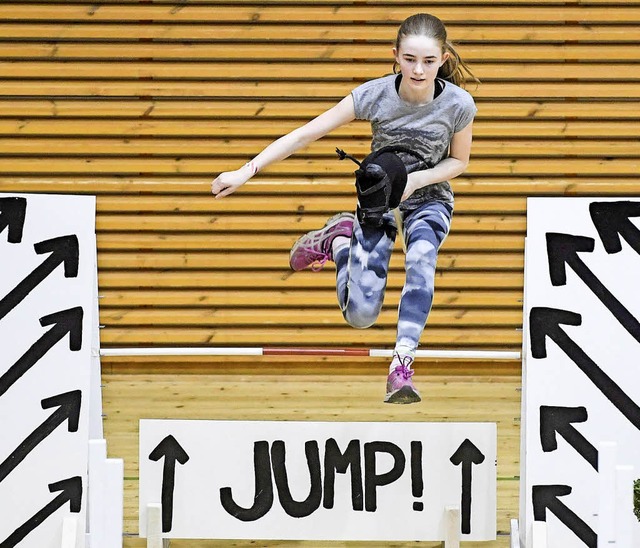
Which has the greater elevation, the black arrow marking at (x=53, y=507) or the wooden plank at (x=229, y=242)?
the wooden plank at (x=229, y=242)

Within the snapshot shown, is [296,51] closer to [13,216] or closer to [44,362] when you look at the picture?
[13,216]

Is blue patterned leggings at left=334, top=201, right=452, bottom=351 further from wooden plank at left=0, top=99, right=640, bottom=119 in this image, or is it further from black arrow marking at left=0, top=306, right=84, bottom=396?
wooden plank at left=0, top=99, right=640, bottom=119

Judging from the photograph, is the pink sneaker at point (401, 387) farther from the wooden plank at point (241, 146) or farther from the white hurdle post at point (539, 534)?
the wooden plank at point (241, 146)

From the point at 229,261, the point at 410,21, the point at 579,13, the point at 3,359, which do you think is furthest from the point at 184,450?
the point at 579,13

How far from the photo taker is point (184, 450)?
308 centimetres

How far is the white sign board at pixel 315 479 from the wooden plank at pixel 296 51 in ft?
9.51

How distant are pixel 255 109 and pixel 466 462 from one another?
116 inches

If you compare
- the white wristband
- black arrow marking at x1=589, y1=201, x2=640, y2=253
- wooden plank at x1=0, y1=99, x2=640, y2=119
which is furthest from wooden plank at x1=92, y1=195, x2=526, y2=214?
the white wristband

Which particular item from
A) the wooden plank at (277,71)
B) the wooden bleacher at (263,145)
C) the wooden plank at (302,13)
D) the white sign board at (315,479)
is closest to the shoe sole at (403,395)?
the white sign board at (315,479)

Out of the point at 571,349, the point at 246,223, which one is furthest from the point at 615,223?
the point at 246,223

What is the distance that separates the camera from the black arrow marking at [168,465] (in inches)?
121

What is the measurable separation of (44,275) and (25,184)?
8.63ft

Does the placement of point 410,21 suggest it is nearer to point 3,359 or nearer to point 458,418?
point 3,359

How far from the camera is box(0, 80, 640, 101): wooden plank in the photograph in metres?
5.49
